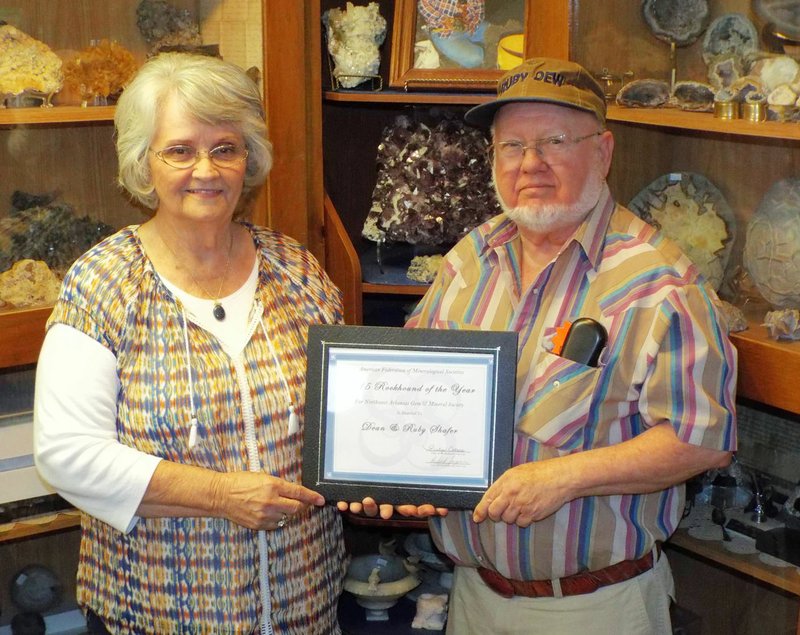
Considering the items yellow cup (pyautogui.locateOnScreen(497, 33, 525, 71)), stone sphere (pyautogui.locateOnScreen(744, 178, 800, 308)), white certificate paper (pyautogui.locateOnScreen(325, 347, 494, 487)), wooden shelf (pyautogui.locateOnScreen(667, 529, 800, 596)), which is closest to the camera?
white certificate paper (pyautogui.locateOnScreen(325, 347, 494, 487))

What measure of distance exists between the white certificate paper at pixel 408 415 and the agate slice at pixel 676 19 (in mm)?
905

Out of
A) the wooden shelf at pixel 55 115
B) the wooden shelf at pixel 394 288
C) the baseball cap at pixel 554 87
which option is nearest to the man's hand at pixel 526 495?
the baseball cap at pixel 554 87

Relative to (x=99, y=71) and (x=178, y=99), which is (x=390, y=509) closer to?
(x=178, y=99)

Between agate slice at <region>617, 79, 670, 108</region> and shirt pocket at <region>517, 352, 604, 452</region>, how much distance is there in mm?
721

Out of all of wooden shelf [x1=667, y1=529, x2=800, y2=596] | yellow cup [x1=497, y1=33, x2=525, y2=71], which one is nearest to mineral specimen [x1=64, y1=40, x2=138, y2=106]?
yellow cup [x1=497, y1=33, x2=525, y2=71]

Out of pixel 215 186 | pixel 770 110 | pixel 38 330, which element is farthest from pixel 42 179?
pixel 770 110

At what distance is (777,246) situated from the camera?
2051 mm

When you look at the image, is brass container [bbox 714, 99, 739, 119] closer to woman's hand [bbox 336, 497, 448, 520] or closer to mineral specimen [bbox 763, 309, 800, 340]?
mineral specimen [bbox 763, 309, 800, 340]

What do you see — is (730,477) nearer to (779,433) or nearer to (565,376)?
(779,433)

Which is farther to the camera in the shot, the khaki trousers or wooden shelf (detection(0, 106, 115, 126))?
wooden shelf (detection(0, 106, 115, 126))

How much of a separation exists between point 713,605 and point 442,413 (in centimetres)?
96

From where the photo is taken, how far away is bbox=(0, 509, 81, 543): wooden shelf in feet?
7.91

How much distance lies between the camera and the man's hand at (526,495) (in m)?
1.73

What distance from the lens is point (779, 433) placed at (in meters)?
2.09
